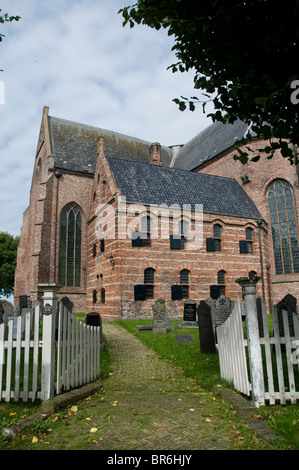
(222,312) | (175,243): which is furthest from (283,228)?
(222,312)

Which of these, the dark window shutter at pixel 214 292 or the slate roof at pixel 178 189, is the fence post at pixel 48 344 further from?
the dark window shutter at pixel 214 292

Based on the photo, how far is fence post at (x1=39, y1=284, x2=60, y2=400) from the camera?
523 cm

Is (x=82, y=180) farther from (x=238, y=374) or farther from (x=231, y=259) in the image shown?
(x=238, y=374)

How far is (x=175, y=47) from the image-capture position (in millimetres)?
6031

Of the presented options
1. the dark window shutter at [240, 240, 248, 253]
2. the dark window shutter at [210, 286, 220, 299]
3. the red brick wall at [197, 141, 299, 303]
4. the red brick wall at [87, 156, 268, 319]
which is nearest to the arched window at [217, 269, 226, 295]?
the red brick wall at [87, 156, 268, 319]

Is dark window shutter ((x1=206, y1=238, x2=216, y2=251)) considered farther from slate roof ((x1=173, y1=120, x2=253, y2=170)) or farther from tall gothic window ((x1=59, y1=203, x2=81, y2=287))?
tall gothic window ((x1=59, y1=203, x2=81, y2=287))

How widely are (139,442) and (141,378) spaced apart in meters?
3.68

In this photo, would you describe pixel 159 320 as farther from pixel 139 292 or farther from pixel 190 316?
pixel 139 292

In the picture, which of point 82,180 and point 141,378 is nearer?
point 141,378

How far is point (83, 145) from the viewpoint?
32.0 meters

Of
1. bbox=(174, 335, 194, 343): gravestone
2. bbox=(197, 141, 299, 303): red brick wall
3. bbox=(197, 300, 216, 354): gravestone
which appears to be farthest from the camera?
bbox=(197, 141, 299, 303): red brick wall

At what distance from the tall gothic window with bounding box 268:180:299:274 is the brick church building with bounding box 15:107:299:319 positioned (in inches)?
2.9

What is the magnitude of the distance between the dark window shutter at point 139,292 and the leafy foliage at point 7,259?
93.3ft

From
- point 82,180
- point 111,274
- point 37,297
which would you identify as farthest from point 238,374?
point 82,180
